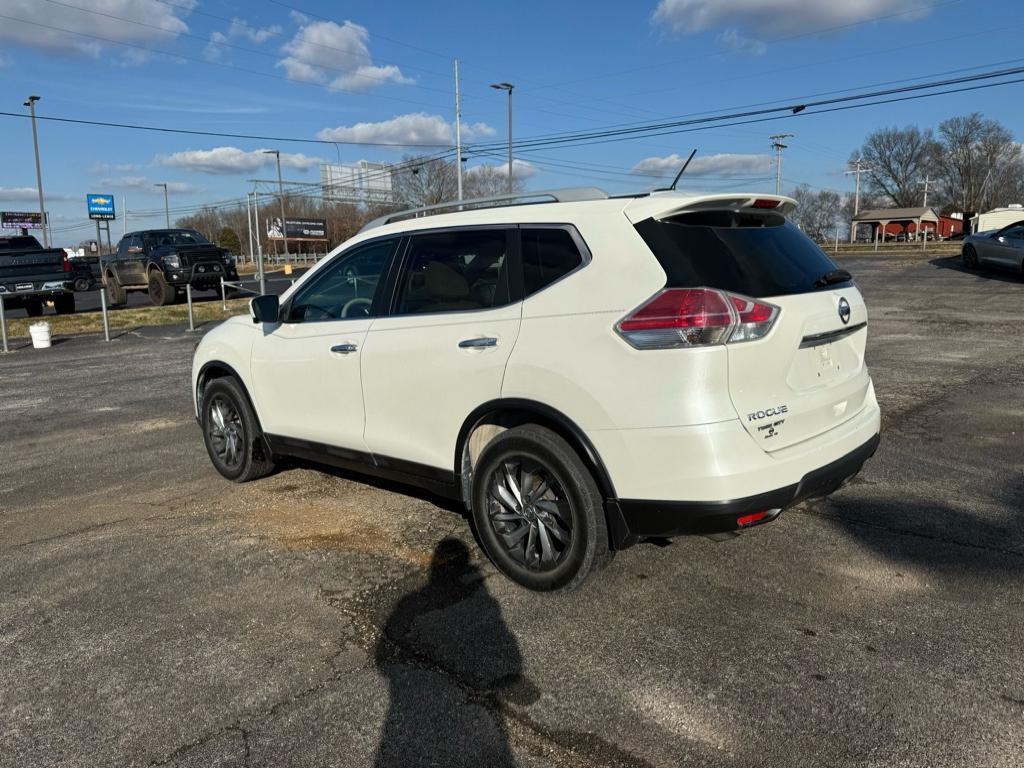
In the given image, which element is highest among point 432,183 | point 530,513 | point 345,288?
point 432,183

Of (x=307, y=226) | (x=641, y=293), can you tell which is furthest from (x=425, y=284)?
(x=307, y=226)

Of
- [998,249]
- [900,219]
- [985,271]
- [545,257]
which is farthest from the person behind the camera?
[900,219]

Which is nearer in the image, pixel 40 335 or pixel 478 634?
pixel 478 634

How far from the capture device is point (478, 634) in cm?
332

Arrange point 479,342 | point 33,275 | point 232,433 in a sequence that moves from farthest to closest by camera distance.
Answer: point 33,275 < point 232,433 < point 479,342

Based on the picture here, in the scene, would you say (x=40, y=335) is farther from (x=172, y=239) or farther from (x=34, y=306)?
(x=172, y=239)

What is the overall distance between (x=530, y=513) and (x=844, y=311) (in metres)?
1.75

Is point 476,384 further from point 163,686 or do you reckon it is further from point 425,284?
point 163,686

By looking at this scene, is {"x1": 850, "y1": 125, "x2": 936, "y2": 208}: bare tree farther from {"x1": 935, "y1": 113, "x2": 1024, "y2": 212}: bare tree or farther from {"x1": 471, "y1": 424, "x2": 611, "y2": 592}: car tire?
{"x1": 471, "y1": 424, "x2": 611, "y2": 592}: car tire

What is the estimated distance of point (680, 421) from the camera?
306 centimetres

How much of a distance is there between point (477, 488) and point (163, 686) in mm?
1585

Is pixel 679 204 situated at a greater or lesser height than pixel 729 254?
greater

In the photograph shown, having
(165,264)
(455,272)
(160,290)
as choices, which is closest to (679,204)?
(455,272)

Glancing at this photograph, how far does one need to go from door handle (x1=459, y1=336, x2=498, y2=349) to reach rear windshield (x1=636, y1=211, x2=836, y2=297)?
33.7 inches
